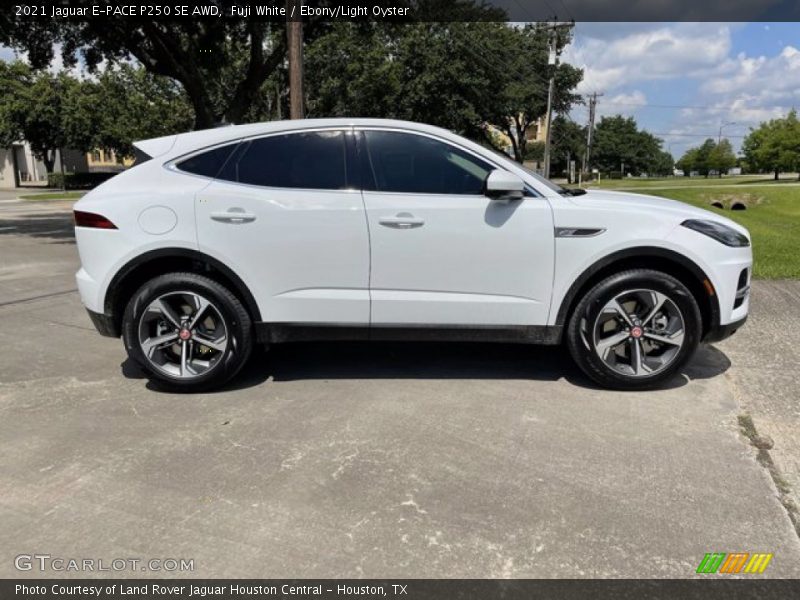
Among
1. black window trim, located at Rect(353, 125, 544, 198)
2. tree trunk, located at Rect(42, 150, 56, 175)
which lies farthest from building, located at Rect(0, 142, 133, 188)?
black window trim, located at Rect(353, 125, 544, 198)

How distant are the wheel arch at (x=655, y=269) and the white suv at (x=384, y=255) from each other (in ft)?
0.04

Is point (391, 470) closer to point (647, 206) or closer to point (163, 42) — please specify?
point (647, 206)

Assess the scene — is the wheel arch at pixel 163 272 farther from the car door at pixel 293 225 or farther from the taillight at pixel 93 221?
the taillight at pixel 93 221

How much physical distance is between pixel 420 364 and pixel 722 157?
424 feet

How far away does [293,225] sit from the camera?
13.6 ft

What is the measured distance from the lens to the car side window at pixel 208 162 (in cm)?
429

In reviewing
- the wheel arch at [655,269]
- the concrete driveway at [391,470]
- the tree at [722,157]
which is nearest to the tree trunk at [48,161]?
the concrete driveway at [391,470]

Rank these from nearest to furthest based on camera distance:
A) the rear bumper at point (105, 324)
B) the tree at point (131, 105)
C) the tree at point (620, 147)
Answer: the rear bumper at point (105, 324) → the tree at point (131, 105) → the tree at point (620, 147)

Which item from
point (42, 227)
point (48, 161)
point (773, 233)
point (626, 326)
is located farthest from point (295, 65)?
point (48, 161)

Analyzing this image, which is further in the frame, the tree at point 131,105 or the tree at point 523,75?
the tree at point 523,75

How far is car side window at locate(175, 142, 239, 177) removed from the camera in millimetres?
4293

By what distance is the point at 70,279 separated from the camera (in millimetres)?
8664
